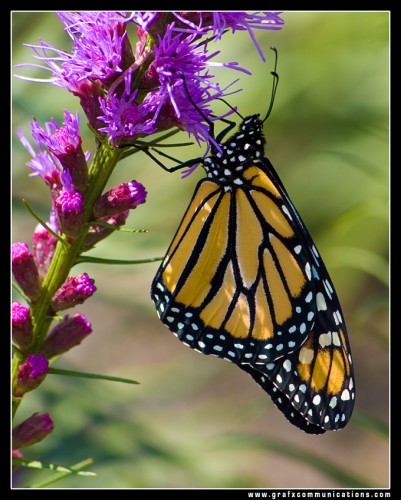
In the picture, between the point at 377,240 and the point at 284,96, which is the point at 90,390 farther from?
the point at 377,240

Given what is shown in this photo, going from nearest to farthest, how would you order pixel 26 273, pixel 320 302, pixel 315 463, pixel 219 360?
pixel 26 273 < pixel 320 302 < pixel 315 463 < pixel 219 360

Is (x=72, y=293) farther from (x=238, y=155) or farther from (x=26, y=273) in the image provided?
(x=238, y=155)

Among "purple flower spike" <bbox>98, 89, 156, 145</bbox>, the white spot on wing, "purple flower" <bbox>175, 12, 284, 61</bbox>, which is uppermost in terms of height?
A: "purple flower" <bbox>175, 12, 284, 61</bbox>

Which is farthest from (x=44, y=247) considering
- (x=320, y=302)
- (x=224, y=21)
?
(x=320, y=302)

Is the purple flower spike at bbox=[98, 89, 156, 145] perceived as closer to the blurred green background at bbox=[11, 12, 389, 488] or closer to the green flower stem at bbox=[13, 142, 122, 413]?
the green flower stem at bbox=[13, 142, 122, 413]

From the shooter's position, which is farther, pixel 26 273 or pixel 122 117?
pixel 26 273

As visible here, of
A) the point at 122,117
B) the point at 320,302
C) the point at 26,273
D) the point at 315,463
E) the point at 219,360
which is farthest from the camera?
the point at 219,360

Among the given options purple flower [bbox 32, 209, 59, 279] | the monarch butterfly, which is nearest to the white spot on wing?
the monarch butterfly
